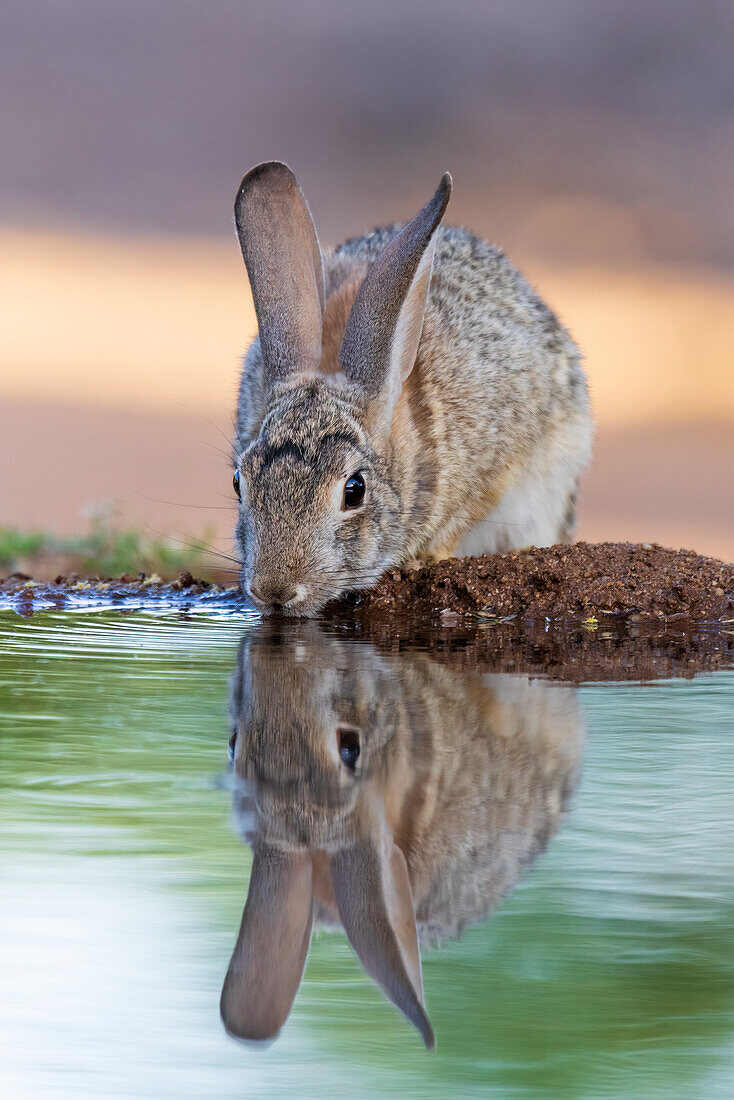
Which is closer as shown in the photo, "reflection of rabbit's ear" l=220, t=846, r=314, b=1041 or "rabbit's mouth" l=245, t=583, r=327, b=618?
"reflection of rabbit's ear" l=220, t=846, r=314, b=1041

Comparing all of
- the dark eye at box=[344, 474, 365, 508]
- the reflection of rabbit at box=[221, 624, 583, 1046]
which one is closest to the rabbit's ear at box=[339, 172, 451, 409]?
the dark eye at box=[344, 474, 365, 508]

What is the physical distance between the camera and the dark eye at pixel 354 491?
5.56 m

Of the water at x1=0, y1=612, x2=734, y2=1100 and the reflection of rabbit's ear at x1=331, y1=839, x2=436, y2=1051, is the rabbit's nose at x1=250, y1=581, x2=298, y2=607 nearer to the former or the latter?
the water at x1=0, y1=612, x2=734, y2=1100

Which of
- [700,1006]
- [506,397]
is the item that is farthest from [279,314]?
[700,1006]

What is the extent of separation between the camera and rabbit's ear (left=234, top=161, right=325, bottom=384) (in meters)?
6.08

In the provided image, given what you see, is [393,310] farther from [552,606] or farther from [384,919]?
[384,919]

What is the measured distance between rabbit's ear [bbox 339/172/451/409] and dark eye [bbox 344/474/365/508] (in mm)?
531

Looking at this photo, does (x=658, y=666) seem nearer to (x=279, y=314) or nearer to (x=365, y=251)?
(x=279, y=314)

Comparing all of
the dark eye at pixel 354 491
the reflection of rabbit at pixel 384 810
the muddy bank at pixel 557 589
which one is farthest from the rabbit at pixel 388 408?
the reflection of rabbit at pixel 384 810

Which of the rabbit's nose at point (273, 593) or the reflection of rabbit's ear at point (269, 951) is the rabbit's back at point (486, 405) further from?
the reflection of rabbit's ear at point (269, 951)

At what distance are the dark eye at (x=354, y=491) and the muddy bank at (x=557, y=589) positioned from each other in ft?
2.02

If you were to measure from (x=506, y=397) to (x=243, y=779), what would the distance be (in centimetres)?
468

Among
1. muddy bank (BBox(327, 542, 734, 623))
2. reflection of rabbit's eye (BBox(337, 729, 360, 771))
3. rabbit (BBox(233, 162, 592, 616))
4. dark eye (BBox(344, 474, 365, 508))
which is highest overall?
rabbit (BBox(233, 162, 592, 616))

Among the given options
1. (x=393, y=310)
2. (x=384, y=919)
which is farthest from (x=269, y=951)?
(x=393, y=310)
